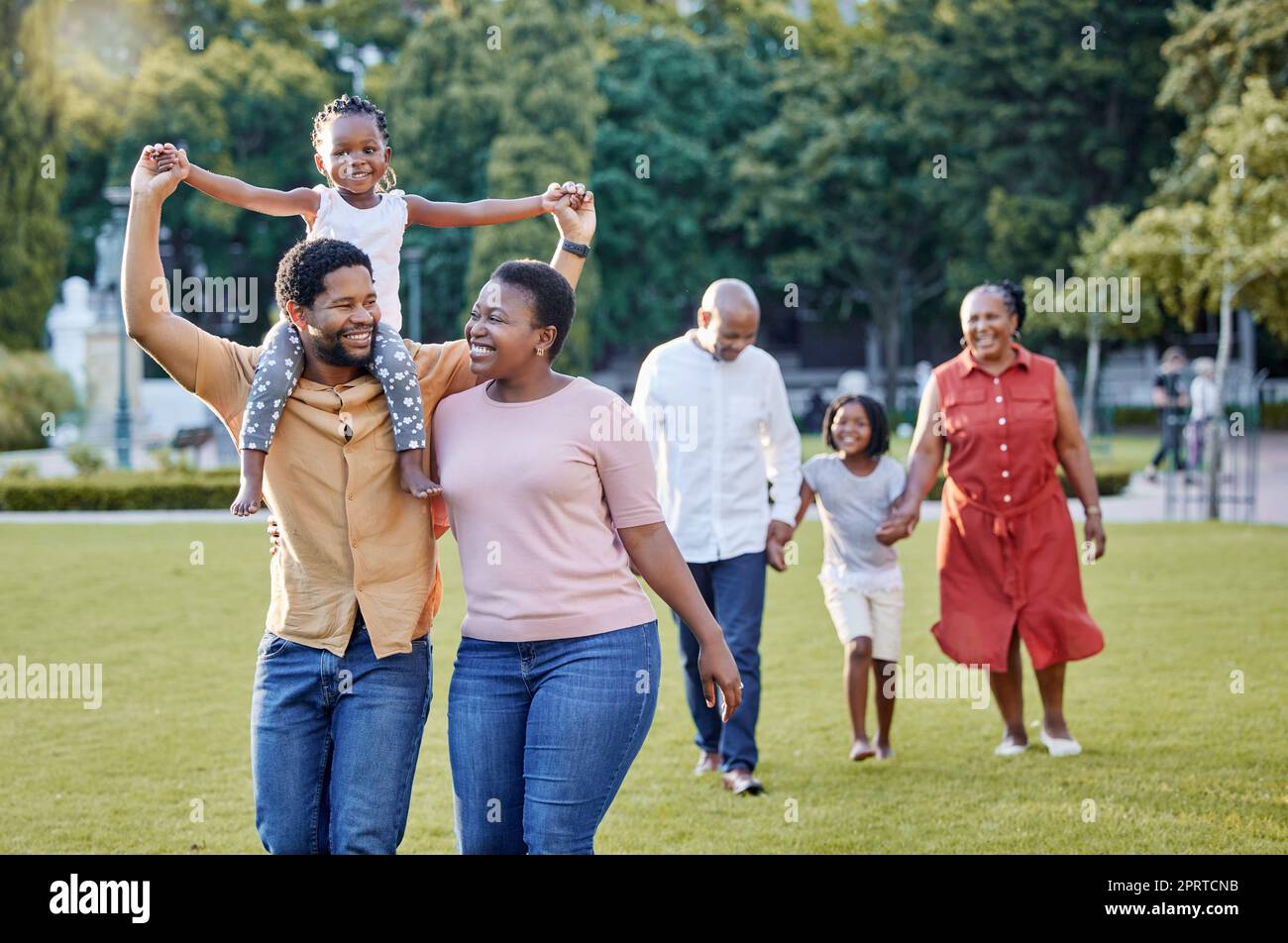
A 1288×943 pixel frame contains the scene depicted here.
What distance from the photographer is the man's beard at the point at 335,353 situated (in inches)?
147

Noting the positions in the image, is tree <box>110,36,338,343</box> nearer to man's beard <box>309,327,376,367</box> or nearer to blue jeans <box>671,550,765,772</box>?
blue jeans <box>671,550,765,772</box>

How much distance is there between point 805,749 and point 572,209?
12.1 ft

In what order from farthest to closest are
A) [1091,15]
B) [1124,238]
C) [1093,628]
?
[1091,15]
[1124,238]
[1093,628]

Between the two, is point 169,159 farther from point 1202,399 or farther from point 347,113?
point 1202,399

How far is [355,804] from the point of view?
3.62 metres

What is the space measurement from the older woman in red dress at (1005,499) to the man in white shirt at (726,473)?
2.03ft

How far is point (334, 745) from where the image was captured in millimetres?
3736

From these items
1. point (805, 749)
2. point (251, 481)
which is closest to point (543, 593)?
point (251, 481)

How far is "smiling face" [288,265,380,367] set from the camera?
3.71 m

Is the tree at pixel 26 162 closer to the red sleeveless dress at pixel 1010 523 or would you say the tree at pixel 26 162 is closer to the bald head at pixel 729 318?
the bald head at pixel 729 318

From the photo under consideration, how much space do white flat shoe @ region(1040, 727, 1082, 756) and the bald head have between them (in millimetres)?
2395
